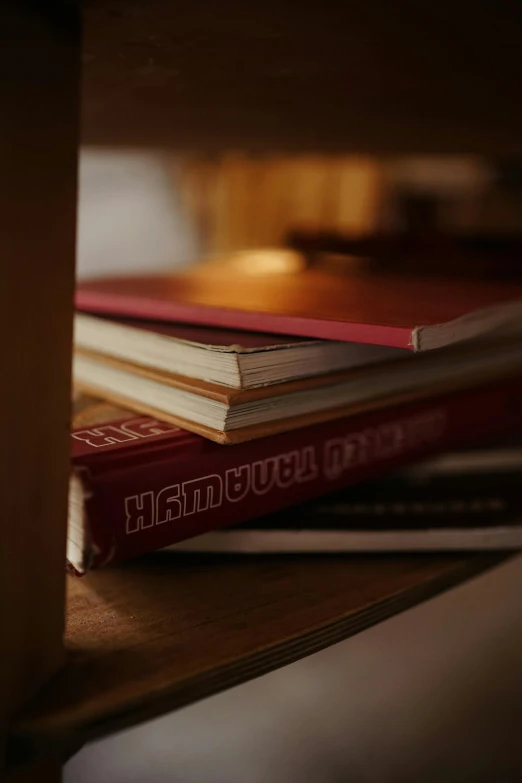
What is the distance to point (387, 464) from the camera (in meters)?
0.52

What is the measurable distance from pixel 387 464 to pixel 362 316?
146 millimetres

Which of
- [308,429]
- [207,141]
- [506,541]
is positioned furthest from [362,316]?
[207,141]

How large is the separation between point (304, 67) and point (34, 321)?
0.22 meters

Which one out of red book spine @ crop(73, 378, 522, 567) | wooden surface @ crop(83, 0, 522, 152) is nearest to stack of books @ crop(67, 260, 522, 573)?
red book spine @ crop(73, 378, 522, 567)

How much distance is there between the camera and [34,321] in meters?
0.30

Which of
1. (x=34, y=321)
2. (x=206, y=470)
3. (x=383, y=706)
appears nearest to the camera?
(x=34, y=321)

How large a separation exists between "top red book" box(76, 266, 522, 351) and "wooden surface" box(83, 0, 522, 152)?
0.14 m

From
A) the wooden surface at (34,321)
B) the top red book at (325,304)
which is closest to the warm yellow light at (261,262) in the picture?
the top red book at (325,304)

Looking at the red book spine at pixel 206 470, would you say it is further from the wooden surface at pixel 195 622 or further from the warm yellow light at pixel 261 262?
the warm yellow light at pixel 261 262

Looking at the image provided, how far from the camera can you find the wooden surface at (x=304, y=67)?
0.32 metres

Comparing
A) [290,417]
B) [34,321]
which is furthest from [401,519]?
[34,321]

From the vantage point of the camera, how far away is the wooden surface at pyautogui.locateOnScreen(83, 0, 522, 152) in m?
0.32

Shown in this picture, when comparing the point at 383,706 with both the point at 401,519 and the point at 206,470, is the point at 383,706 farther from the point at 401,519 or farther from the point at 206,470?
the point at 206,470

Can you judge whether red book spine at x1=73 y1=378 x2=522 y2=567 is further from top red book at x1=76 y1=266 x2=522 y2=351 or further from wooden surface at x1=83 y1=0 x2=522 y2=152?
wooden surface at x1=83 y1=0 x2=522 y2=152
